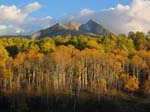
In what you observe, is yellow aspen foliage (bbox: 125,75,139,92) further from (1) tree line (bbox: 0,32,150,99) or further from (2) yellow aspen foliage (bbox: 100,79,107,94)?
(2) yellow aspen foliage (bbox: 100,79,107,94)

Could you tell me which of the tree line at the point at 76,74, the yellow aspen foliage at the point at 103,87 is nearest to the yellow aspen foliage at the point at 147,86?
the tree line at the point at 76,74

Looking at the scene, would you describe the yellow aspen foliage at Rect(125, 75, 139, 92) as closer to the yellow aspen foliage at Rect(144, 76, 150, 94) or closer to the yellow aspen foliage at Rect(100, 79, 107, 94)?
the yellow aspen foliage at Rect(144, 76, 150, 94)

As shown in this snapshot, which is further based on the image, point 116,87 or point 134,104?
point 116,87

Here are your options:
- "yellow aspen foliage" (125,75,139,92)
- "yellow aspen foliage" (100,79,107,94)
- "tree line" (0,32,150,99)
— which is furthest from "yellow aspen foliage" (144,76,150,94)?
Result: "yellow aspen foliage" (100,79,107,94)

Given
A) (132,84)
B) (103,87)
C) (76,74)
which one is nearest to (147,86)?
(132,84)

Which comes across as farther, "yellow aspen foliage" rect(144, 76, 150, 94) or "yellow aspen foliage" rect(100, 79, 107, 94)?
"yellow aspen foliage" rect(144, 76, 150, 94)

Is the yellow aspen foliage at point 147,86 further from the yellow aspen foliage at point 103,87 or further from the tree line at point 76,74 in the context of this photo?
the yellow aspen foliage at point 103,87

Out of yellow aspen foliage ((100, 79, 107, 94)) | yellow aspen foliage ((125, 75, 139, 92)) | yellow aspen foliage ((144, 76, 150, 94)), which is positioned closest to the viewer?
yellow aspen foliage ((100, 79, 107, 94))

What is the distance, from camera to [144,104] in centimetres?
11006

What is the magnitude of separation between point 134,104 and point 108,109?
307 inches

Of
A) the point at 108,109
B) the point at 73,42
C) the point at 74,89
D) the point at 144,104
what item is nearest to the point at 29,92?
the point at 74,89

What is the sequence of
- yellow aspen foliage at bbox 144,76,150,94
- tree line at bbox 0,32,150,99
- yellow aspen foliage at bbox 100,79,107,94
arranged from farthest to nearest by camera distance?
tree line at bbox 0,32,150,99
yellow aspen foliage at bbox 144,76,150,94
yellow aspen foliage at bbox 100,79,107,94

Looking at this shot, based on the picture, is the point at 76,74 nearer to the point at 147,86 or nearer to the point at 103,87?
the point at 103,87

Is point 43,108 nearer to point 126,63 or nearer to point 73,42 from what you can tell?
point 126,63
